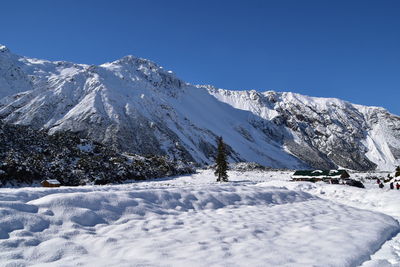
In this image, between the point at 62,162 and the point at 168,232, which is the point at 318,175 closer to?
the point at 62,162

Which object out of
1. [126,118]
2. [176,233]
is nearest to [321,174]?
[176,233]

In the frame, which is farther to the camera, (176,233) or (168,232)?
(168,232)

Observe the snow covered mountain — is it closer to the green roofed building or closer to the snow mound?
the green roofed building

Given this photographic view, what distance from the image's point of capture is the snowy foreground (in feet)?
22.3

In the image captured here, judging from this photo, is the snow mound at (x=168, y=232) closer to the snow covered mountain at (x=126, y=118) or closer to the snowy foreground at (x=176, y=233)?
the snowy foreground at (x=176, y=233)

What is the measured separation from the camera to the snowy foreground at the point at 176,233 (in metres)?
6.80

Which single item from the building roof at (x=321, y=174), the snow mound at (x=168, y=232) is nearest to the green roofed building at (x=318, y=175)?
the building roof at (x=321, y=174)

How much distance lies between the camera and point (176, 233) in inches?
349

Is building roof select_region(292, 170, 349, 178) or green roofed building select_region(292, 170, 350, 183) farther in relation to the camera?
building roof select_region(292, 170, 349, 178)

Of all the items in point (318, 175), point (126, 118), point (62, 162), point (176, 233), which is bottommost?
point (318, 175)

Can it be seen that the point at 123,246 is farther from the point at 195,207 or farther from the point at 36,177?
the point at 36,177

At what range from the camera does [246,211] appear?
1271cm

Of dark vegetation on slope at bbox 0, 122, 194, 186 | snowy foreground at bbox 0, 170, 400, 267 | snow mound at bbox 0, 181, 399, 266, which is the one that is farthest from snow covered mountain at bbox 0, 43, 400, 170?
snow mound at bbox 0, 181, 399, 266

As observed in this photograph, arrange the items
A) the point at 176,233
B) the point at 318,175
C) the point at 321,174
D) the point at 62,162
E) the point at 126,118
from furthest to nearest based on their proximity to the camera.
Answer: the point at 126,118 < the point at 318,175 < the point at 321,174 < the point at 62,162 < the point at 176,233
